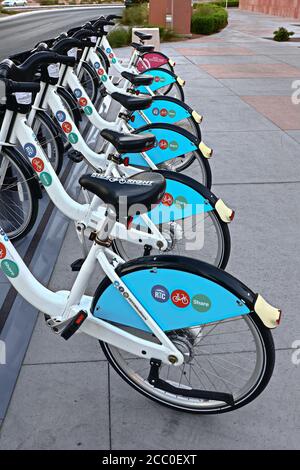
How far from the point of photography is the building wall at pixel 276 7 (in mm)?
30241

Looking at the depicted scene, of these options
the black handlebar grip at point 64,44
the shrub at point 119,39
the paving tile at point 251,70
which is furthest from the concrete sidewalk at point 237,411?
the shrub at point 119,39

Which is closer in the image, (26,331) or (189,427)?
(189,427)

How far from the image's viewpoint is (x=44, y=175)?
3.40m

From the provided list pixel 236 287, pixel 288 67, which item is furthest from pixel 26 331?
pixel 288 67

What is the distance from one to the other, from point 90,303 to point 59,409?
59cm

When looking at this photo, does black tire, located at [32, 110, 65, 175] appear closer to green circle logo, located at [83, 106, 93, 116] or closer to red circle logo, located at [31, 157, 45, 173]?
green circle logo, located at [83, 106, 93, 116]

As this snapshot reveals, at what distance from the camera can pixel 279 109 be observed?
8.33 m

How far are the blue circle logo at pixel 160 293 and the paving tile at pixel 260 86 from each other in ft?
25.7

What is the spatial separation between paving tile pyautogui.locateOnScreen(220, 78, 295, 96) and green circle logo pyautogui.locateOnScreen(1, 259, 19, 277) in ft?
25.5

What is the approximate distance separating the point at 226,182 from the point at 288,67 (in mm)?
7966

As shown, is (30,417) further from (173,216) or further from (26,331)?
(173,216)

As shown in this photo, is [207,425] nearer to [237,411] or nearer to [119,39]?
[237,411]

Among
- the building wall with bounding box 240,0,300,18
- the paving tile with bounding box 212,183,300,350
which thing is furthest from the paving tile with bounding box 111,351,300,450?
the building wall with bounding box 240,0,300,18

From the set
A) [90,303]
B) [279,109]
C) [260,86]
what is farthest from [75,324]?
[260,86]
